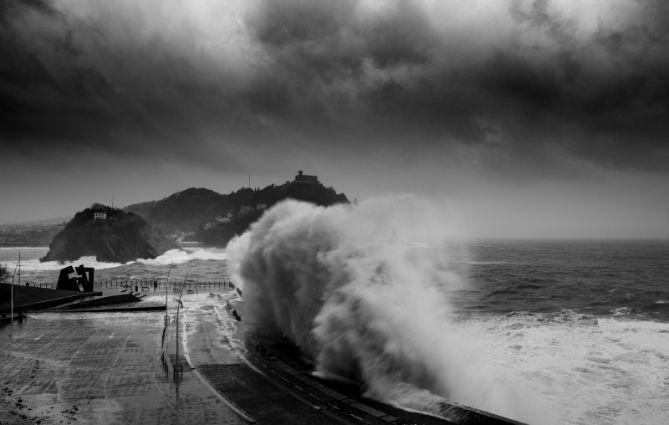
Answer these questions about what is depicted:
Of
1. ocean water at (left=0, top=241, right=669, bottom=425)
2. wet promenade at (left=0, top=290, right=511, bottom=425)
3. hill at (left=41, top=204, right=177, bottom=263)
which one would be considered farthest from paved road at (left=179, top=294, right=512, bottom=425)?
hill at (left=41, top=204, right=177, bottom=263)

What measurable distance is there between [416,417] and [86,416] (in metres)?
13.1

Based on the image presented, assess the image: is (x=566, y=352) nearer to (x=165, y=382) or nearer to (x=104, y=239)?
(x=165, y=382)

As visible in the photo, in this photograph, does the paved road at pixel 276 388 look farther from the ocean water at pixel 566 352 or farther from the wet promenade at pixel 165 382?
the ocean water at pixel 566 352

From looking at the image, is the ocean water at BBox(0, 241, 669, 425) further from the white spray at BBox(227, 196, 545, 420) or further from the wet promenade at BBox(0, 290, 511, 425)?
the wet promenade at BBox(0, 290, 511, 425)

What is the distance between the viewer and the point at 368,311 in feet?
78.1

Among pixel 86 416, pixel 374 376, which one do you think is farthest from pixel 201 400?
pixel 374 376

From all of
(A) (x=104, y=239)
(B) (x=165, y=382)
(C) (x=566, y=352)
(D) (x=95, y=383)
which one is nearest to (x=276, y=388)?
(B) (x=165, y=382)

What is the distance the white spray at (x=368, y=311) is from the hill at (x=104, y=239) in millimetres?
105289

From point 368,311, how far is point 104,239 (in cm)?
12230

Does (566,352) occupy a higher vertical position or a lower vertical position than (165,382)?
lower

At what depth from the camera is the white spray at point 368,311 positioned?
69.4ft

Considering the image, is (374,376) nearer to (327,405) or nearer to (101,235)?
(327,405)

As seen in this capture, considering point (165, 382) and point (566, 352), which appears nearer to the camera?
point (165, 382)

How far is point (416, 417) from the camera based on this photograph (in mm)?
17703
